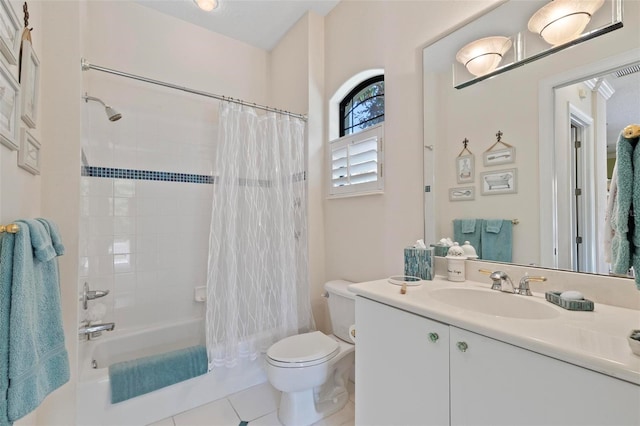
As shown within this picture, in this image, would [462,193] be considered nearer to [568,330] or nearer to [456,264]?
[456,264]

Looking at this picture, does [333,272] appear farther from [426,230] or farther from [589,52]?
[589,52]

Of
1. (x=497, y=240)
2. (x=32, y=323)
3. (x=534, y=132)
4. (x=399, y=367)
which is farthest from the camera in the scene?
(x=497, y=240)

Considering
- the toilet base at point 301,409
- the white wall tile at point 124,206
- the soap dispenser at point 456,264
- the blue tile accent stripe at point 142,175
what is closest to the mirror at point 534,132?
the soap dispenser at point 456,264

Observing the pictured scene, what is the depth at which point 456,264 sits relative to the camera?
4.32ft

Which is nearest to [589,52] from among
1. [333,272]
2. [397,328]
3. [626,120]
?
[626,120]

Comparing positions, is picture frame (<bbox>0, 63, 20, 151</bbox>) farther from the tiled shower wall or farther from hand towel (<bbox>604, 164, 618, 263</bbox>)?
hand towel (<bbox>604, 164, 618, 263</bbox>)

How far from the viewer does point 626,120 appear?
906 mm

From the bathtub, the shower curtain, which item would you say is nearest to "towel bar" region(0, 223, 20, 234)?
the shower curtain

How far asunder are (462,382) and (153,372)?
157 centimetres

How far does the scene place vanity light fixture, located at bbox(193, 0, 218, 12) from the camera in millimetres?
1978

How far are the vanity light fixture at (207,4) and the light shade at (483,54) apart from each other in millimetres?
1744

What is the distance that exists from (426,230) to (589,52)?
3.06 ft

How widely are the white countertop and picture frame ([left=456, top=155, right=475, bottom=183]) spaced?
0.58 meters

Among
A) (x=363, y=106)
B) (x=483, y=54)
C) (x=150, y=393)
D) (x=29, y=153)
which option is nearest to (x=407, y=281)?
(x=483, y=54)
